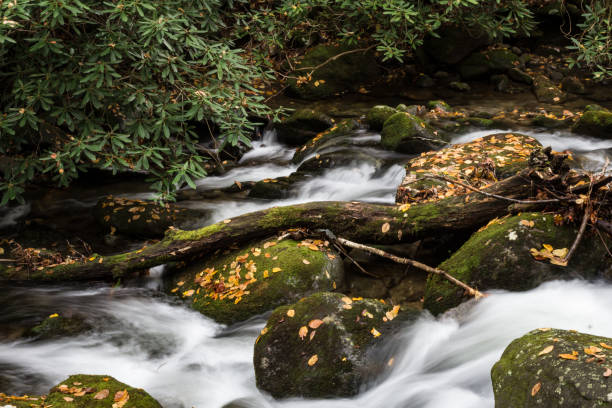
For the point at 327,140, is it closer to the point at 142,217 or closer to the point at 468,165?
the point at 468,165

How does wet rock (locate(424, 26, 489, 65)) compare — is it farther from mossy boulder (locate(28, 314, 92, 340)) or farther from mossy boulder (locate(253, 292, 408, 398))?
mossy boulder (locate(28, 314, 92, 340))

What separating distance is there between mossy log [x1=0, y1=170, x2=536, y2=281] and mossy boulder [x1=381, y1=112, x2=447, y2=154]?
3395 mm

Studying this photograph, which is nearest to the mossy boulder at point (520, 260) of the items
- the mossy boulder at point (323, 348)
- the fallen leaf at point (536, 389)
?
the mossy boulder at point (323, 348)

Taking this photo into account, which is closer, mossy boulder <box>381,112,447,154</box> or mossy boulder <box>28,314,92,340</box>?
mossy boulder <box>28,314,92,340</box>

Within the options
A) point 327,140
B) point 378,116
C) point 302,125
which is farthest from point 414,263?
point 302,125

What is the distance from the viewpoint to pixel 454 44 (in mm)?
12781

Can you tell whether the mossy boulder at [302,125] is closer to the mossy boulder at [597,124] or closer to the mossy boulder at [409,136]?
→ the mossy boulder at [409,136]

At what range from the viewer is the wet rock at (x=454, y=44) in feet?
41.7

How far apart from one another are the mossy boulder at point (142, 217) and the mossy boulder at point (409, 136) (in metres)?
3.63

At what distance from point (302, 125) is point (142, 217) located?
452cm

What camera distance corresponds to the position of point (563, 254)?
13.4 ft

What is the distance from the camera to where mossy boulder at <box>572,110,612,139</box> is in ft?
27.3

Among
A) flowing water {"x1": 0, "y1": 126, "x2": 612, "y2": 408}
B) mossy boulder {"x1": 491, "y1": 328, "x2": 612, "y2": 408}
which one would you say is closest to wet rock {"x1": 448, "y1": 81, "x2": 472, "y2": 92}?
flowing water {"x1": 0, "y1": 126, "x2": 612, "y2": 408}

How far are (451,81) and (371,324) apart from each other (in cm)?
1047
